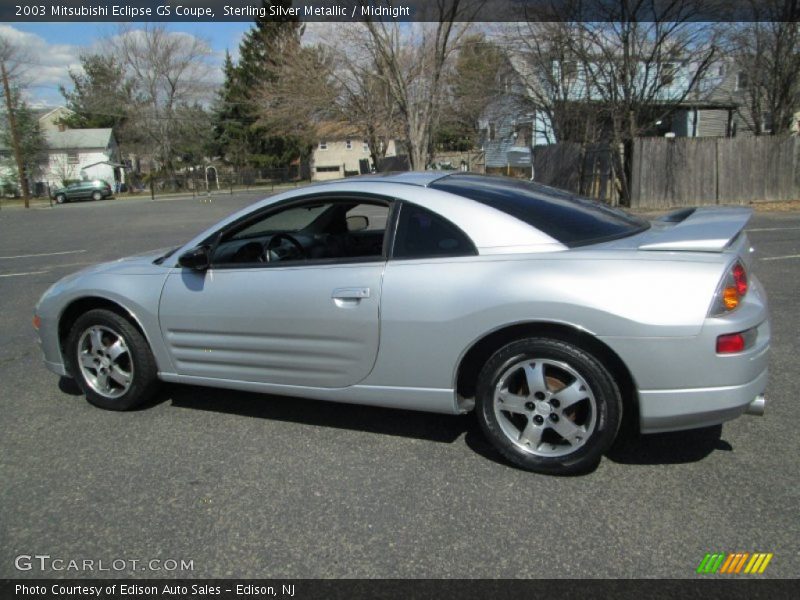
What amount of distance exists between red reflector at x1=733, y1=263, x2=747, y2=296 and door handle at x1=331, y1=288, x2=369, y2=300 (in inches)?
70.8

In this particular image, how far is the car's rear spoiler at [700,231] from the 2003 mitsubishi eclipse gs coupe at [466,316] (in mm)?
13

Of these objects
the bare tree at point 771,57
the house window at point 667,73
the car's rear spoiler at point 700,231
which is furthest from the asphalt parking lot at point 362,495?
the bare tree at point 771,57

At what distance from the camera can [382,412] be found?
3.98 meters

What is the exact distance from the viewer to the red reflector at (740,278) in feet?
9.33

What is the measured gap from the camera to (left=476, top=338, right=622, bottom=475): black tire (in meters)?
2.87

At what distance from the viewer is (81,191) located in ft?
145

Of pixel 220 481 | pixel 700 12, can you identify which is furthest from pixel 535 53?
pixel 220 481

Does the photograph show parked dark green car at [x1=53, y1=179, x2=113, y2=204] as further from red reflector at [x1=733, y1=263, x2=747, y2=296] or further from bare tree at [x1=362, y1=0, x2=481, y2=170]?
red reflector at [x1=733, y1=263, x2=747, y2=296]

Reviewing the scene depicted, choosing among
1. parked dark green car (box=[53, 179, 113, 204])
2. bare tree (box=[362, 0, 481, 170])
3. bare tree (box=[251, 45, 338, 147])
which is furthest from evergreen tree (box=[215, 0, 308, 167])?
bare tree (box=[362, 0, 481, 170])

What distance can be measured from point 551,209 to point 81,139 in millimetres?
68377

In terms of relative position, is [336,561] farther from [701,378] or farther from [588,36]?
[588,36]

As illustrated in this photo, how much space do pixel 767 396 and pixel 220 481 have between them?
3.40 m
